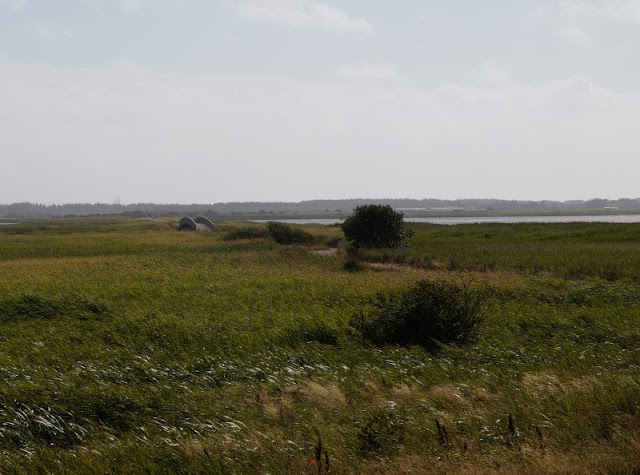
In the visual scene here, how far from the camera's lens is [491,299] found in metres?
25.6

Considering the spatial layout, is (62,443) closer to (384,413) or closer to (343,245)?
(384,413)

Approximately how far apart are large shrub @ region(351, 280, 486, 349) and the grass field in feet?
2.16

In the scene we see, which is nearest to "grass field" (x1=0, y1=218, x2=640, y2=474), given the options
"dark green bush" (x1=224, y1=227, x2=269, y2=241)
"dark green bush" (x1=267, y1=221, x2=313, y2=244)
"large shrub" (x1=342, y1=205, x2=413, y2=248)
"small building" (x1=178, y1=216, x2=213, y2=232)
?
"large shrub" (x1=342, y1=205, x2=413, y2=248)

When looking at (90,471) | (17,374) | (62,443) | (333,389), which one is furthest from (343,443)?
(17,374)

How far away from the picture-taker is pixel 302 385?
13.1m

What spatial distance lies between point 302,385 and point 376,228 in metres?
45.6

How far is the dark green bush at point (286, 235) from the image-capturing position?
243 ft

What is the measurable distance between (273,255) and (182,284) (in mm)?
20006

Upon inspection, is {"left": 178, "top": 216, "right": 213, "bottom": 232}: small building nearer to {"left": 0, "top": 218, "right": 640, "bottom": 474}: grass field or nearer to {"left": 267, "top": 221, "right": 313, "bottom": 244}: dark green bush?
{"left": 267, "top": 221, "right": 313, "bottom": 244}: dark green bush

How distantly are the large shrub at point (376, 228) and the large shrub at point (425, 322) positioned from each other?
124ft

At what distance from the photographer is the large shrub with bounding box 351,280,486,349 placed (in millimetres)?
18328

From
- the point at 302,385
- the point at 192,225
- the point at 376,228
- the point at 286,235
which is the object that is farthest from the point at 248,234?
the point at 302,385

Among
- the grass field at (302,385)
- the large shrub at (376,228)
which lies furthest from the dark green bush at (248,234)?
the grass field at (302,385)

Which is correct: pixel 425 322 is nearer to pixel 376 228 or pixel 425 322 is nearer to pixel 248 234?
pixel 376 228
